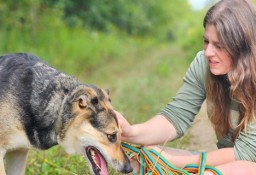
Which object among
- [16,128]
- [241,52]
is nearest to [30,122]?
[16,128]

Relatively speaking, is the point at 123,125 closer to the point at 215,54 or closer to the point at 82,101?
the point at 82,101

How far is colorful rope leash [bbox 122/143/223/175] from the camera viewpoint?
3.46 meters

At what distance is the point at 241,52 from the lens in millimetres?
3527

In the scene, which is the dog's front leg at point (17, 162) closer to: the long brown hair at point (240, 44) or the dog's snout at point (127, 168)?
the dog's snout at point (127, 168)

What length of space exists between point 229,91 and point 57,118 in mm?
1470

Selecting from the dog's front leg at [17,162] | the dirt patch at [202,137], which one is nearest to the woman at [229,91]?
the dog's front leg at [17,162]

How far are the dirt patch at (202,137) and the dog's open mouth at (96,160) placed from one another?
1.77 m

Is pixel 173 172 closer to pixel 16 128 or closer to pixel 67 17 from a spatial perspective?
pixel 16 128

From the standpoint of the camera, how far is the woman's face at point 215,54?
11.6 ft

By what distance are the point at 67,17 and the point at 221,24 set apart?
875 centimetres

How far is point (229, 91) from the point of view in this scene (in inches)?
149

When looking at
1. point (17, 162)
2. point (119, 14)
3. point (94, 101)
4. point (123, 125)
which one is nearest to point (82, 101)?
point (94, 101)

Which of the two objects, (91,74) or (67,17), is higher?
(67,17)

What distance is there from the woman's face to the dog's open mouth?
1.18 metres
